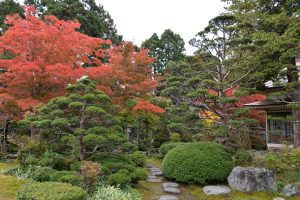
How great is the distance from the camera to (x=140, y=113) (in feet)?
45.8

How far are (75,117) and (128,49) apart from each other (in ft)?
16.8

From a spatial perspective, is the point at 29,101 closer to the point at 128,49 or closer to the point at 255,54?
the point at 128,49

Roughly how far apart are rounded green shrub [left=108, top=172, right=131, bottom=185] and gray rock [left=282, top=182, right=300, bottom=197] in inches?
183

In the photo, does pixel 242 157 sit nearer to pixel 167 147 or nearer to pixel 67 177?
pixel 167 147

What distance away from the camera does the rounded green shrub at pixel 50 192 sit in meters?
5.79

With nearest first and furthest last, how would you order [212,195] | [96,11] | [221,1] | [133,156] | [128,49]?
[212,195] < [133,156] < [128,49] < [221,1] < [96,11]

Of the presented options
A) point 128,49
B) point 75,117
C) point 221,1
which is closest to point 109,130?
point 75,117

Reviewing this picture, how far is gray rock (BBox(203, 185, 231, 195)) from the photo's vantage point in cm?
827

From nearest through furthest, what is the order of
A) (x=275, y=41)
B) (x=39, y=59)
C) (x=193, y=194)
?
(x=193, y=194)
(x=275, y=41)
(x=39, y=59)

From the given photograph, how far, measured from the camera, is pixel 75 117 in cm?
872

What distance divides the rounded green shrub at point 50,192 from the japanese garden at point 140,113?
0.07ft

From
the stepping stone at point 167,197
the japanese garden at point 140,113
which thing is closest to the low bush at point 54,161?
the japanese garden at point 140,113

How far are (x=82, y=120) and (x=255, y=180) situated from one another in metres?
5.52

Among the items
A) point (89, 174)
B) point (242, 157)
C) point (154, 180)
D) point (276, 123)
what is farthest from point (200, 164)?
point (276, 123)
